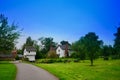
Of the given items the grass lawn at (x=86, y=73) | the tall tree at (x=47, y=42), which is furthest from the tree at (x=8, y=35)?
the tall tree at (x=47, y=42)

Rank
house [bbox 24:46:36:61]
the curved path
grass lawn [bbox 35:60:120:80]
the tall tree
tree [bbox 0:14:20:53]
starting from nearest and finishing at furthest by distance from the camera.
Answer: the curved path < grass lawn [bbox 35:60:120:80] < tree [bbox 0:14:20:53] < house [bbox 24:46:36:61] < the tall tree

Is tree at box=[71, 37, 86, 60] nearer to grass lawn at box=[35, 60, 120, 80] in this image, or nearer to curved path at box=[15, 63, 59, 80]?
grass lawn at box=[35, 60, 120, 80]

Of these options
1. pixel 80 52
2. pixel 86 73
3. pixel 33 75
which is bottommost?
pixel 86 73

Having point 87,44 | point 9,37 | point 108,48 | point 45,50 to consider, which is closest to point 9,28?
point 9,37

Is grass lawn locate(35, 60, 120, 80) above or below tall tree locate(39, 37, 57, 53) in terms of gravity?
below

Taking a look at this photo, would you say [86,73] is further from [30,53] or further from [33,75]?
[30,53]

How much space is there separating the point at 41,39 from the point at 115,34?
84.8 m

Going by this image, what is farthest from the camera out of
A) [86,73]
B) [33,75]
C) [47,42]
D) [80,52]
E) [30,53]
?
[47,42]

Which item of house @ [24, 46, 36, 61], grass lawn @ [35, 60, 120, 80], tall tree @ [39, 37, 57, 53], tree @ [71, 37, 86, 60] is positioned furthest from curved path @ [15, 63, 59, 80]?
tall tree @ [39, 37, 57, 53]

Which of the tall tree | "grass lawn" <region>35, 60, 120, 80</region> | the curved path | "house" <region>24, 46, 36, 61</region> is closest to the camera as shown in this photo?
the curved path

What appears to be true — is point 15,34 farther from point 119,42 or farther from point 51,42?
point 51,42

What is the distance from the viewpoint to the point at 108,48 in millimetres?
100938

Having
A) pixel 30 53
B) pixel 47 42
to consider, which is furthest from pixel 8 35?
pixel 47 42

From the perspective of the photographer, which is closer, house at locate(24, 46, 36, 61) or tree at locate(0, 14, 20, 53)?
tree at locate(0, 14, 20, 53)
